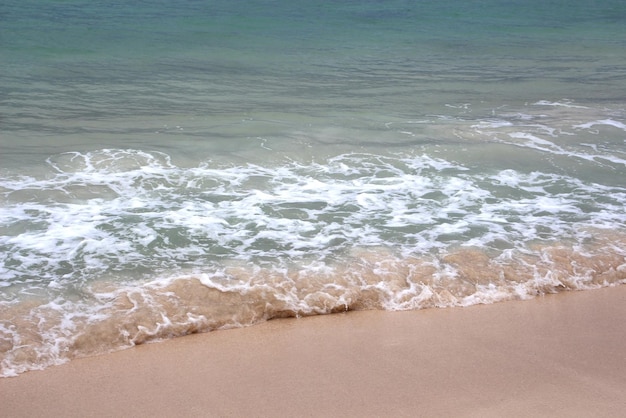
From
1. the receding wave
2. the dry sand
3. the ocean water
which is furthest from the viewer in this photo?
the ocean water

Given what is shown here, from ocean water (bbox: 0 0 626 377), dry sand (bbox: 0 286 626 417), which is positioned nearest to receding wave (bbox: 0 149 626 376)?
ocean water (bbox: 0 0 626 377)

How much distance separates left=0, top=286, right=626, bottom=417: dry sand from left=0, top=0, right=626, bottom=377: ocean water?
0.22 m

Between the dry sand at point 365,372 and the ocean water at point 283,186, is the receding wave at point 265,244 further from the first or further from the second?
the dry sand at point 365,372

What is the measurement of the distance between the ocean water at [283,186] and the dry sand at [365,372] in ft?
0.71

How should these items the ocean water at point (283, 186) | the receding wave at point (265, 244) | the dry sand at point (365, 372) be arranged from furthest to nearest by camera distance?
the ocean water at point (283, 186)
the receding wave at point (265, 244)
the dry sand at point (365, 372)

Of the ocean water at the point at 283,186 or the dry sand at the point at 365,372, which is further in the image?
the ocean water at the point at 283,186

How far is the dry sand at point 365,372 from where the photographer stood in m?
3.65

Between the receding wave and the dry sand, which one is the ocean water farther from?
the dry sand

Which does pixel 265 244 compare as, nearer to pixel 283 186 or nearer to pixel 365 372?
Answer: pixel 283 186

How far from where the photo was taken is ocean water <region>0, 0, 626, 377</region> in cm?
473

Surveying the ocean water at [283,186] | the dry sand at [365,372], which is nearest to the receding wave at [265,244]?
the ocean water at [283,186]

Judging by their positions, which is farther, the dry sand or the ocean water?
the ocean water

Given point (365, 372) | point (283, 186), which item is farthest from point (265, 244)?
point (365, 372)

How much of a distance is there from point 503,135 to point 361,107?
2.15m
